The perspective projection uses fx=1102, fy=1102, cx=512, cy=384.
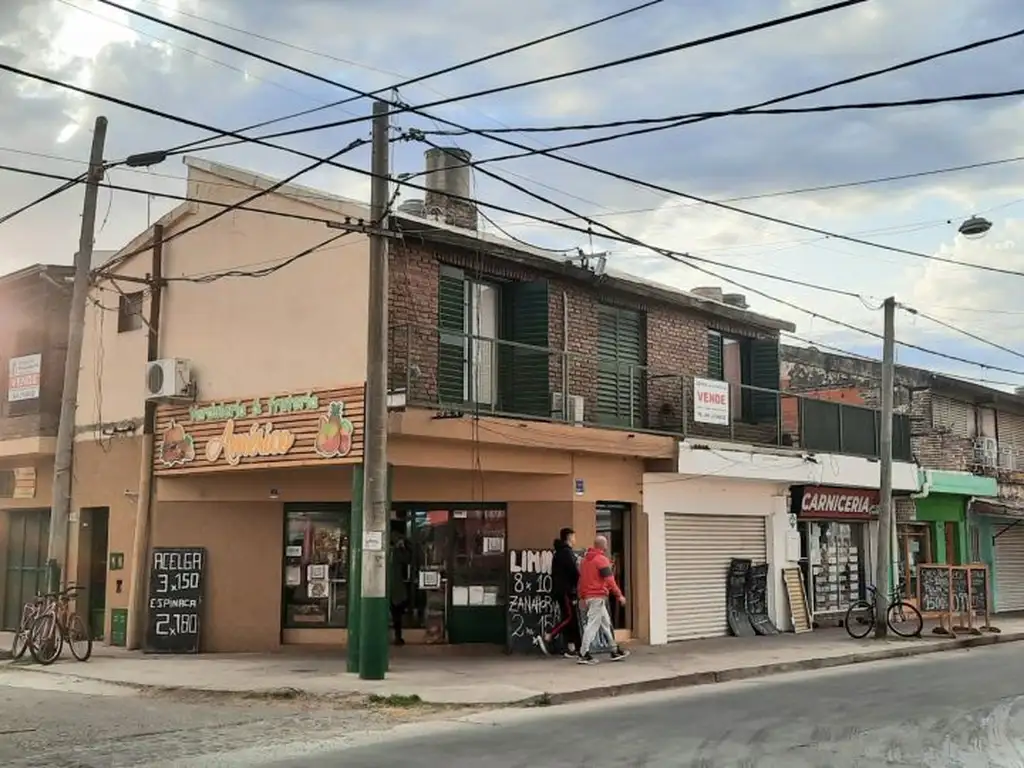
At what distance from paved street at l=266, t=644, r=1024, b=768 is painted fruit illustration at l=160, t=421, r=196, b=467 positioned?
8.12 m

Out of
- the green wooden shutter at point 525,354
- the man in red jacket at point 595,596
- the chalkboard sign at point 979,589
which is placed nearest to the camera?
the man in red jacket at point 595,596

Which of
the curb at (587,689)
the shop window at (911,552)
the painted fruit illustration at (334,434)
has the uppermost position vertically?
the painted fruit illustration at (334,434)

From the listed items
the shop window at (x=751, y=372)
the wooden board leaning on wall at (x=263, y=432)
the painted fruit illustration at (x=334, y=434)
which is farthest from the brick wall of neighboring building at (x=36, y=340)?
→ the shop window at (x=751, y=372)

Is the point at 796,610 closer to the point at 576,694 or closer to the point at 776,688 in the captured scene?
the point at 776,688

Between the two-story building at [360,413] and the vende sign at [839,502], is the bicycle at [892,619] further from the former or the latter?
the two-story building at [360,413]

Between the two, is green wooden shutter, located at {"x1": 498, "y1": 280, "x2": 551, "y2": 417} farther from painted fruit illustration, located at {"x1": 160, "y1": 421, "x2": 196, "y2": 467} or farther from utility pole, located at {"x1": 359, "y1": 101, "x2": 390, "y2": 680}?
painted fruit illustration, located at {"x1": 160, "y1": 421, "x2": 196, "y2": 467}

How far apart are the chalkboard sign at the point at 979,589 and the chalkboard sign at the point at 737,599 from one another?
14.8ft

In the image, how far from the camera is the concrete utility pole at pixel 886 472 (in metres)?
19.6

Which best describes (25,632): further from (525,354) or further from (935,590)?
(935,590)

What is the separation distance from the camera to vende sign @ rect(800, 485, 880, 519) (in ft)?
71.0

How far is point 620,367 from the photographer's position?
18.3m

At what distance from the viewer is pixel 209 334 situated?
57.3 feet

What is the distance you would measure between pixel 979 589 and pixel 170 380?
50.7ft

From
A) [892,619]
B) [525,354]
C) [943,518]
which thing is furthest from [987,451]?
[525,354]
